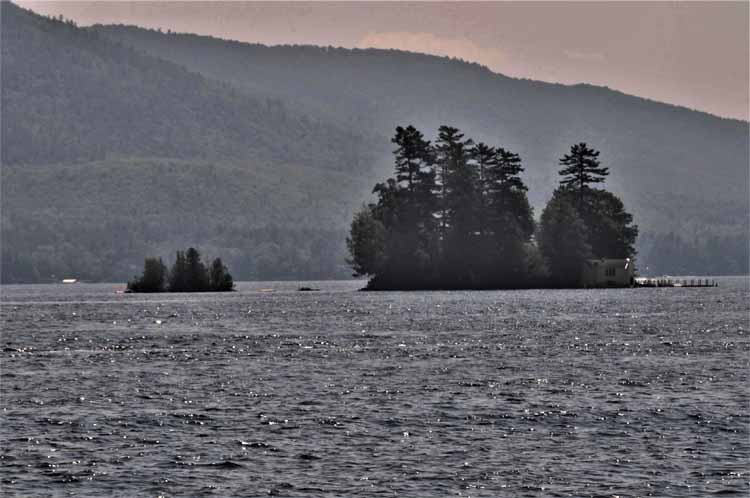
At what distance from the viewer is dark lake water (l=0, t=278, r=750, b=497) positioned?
50.3 meters

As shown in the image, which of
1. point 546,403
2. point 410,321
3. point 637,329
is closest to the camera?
point 546,403

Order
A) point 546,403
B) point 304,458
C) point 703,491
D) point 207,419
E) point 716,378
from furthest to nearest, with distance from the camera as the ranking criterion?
1. point 716,378
2. point 546,403
3. point 207,419
4. point 304,458
5. point 703,491

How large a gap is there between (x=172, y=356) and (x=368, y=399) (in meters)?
34.7

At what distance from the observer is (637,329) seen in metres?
134

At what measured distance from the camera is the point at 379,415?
217ft

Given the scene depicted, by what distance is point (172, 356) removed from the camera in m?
104

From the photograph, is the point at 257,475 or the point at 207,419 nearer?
the point at 257,475

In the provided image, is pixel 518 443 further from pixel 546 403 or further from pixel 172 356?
pixel 172 356

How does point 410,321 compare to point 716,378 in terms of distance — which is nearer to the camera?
point 716,378

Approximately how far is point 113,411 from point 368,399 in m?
12.3

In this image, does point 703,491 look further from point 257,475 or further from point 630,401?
point 630,401

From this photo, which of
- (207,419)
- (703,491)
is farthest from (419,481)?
(207,419)

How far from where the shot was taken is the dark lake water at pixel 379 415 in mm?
50344

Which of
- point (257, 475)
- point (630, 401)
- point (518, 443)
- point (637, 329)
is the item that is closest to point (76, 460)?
point (257, 475)
